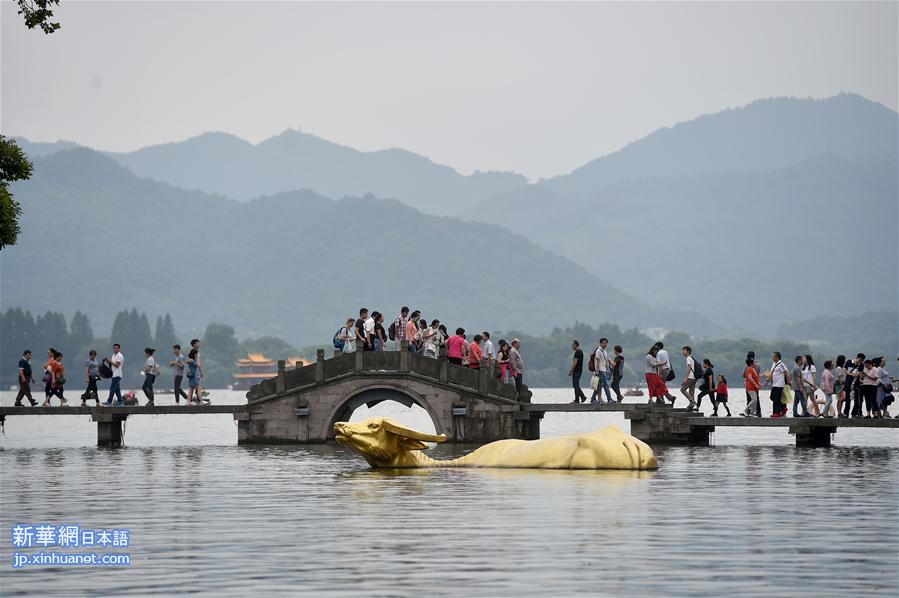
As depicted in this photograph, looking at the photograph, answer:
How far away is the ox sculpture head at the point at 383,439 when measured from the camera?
3556 centimetres

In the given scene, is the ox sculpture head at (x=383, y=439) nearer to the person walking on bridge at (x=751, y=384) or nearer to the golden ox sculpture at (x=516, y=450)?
the golden ox sculpture at (x=516, y=450)

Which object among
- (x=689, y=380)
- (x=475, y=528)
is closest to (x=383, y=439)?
(x=475, y=528)

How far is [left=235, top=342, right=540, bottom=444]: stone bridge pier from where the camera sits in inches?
2052

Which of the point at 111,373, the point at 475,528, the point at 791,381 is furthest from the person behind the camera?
the point at 111,373

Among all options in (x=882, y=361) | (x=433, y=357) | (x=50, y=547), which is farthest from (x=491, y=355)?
(x=50, y=547)

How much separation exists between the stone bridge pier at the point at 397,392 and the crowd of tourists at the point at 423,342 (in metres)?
0.63

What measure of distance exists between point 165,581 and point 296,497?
11.3 meters

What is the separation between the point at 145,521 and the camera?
25922 mm

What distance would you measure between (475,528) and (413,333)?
94.7ft

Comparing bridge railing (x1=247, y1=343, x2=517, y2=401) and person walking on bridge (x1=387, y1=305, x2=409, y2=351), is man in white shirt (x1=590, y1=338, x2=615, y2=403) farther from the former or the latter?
person walking on bridge (x1=387, y1=305, x2=409, y2=351)

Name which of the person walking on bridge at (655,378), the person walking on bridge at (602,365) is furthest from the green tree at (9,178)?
the person walking on bridge at (655,378)

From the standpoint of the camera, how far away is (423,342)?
5347 centimetres

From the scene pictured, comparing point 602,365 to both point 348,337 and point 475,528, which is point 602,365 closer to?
point 348,337

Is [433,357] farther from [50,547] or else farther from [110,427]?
[50,547]
